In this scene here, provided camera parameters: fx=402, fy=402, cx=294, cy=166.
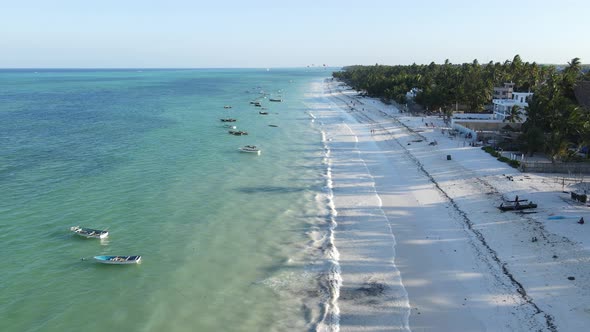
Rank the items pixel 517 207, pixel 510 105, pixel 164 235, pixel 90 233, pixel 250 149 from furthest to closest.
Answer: pixel 510 105 → pixel 250 149 → pixel 517 207 → pixel 164 235 → pixel 90 233

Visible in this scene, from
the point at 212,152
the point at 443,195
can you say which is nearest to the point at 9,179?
the point at 212,152

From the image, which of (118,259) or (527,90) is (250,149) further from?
(527,90)

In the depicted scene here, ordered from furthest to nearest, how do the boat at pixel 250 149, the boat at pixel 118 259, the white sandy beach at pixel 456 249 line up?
the boat at pixel 250 149
the boat at pixel 118 259
the white sandy beach at pixel 456 249

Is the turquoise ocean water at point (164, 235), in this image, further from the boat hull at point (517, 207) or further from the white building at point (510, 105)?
the white building at point (510, 105)

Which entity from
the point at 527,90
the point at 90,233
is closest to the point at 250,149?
the point at 90,233

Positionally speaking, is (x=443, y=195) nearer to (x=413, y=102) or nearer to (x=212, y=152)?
(x=212, y=152)

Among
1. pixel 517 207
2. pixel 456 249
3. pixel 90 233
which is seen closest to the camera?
pixel 456 249

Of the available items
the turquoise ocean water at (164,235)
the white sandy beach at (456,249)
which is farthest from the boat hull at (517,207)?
the turquoise ocean water at (164,235)
